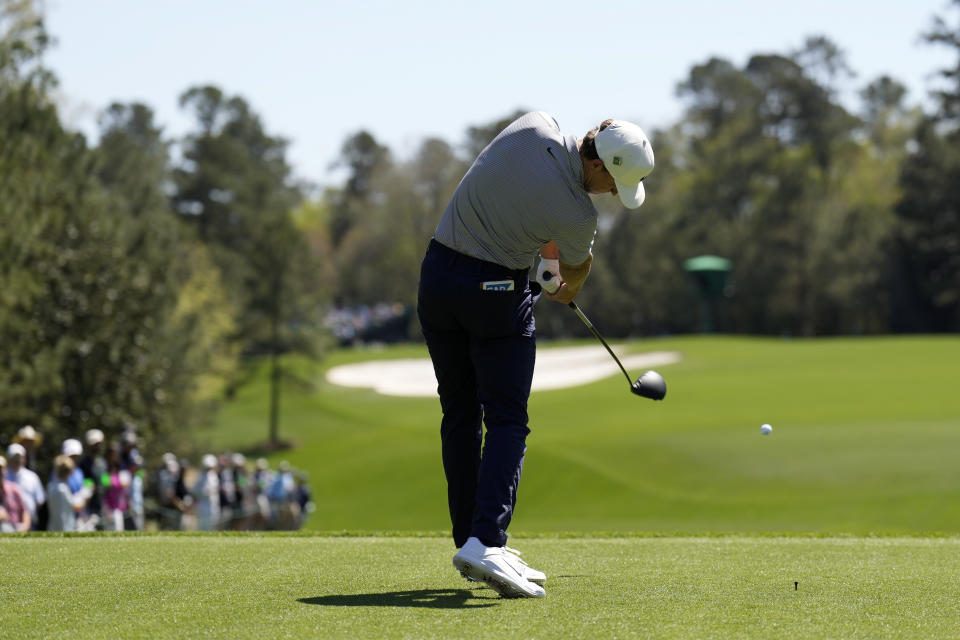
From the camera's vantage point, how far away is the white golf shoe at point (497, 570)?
5078mm

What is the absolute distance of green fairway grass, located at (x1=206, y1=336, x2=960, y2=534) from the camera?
81.5 ft

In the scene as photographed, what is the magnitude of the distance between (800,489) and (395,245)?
7384 centimetres

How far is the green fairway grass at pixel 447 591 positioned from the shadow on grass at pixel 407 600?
0.5 inches

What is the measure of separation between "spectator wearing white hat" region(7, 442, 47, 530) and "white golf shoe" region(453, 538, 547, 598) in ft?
31.3

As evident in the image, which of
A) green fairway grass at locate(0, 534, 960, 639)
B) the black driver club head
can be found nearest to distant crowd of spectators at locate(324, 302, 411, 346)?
green fairway grass at locate(0, 534, 960, 639)

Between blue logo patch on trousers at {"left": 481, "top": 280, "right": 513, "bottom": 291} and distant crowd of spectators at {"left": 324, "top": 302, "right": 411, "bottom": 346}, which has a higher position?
blue logo patch on trousers at {"left": 481, "top": 280, "right": 513, "bottom": 291}

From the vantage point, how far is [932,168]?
70875mm

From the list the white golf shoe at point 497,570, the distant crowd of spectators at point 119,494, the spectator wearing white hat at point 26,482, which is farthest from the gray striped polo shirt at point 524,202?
the spectator wearing white hat at point 26,482

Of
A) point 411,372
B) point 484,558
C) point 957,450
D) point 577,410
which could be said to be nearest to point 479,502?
point 484,558

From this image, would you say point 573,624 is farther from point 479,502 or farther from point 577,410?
point 577,410

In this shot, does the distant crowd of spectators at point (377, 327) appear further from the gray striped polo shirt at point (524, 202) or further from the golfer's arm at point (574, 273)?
the gray striped polo shirt at point (524, 202)

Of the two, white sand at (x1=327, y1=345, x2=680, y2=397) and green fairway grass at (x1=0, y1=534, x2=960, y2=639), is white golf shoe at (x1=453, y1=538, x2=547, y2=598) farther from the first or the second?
white sand at (x1=327, y1=345, x2=680, y2=397)

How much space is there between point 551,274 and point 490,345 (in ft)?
1.69

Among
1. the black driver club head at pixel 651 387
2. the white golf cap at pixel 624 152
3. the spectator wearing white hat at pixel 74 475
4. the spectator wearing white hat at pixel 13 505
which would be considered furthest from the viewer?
the spectator wearing white hat at pixel 74 475
